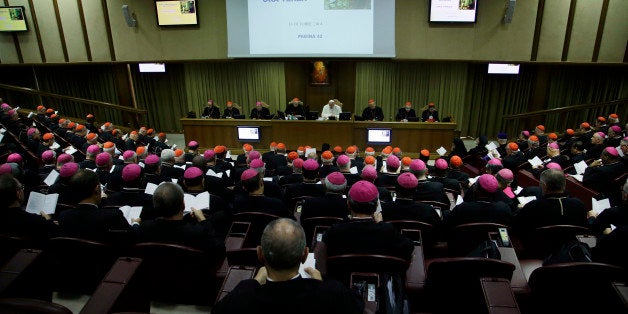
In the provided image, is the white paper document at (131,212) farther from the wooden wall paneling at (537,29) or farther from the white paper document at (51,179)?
the wooden wall paneling at (537,29)

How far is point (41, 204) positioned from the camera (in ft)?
11.4

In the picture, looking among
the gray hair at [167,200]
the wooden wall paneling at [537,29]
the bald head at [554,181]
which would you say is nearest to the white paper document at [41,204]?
the gray hair at [167,200]

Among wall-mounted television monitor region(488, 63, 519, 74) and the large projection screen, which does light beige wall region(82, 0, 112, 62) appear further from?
wall-mounted television monitor region(488, 63, 519, 74)

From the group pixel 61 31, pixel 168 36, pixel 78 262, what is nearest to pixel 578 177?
pixel 78 262

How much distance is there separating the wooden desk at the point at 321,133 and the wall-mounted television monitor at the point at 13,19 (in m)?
5.49

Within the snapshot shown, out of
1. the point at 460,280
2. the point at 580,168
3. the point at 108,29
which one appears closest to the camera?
→ the point at 460,280

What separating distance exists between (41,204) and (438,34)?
305 inches

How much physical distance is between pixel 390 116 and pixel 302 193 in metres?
7.79

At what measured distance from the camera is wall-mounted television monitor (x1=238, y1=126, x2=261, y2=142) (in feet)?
30.1

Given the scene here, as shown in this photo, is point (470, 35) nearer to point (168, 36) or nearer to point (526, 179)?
point (526, 179)

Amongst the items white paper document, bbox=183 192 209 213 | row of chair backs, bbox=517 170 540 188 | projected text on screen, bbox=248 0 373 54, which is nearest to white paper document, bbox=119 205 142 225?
white paper document, bbox=183 192 209 213

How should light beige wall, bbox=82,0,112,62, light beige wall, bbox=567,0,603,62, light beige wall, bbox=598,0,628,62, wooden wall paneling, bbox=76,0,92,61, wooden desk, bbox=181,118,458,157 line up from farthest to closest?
1. wooden wall paneling, bbox=76,0,92,61
2. light beige wall, bbox=82,0,112,62
3. wooden desk, bbox=181,118,458,157
4. light beige wall, bbox=567,0,603,62
5. light beige wall, bbox=598,0,628,62

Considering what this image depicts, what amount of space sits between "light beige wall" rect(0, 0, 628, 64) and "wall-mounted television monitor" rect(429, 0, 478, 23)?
5.7 inches

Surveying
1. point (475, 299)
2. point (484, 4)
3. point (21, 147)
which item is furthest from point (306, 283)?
point (484, 4)
